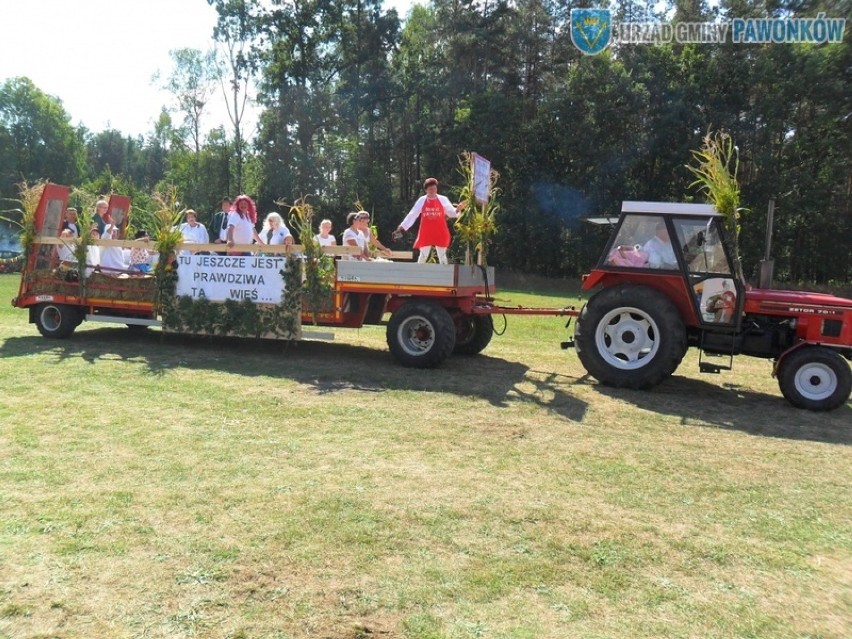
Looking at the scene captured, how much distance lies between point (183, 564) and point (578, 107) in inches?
1102

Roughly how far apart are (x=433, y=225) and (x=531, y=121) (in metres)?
22.7

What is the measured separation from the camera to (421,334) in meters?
8.48

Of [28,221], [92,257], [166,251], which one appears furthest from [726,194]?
[28,221]

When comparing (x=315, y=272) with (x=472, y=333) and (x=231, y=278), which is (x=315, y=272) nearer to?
(x=231, y=278)

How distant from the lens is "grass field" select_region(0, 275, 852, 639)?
2803 mm

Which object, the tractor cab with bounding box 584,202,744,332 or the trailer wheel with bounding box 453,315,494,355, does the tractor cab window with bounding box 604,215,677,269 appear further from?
the trailer wheel with bounding box 453,315,494,355

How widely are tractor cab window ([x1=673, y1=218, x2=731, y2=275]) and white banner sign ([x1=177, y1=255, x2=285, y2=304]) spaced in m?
5.07

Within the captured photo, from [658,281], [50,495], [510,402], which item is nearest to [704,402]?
[658,281]

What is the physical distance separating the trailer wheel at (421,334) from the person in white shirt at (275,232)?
2336 mm

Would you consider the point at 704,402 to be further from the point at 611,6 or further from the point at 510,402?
the point at 611,6

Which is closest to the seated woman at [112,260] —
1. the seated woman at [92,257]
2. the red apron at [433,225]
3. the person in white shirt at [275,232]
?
the seated woman at [92,257]

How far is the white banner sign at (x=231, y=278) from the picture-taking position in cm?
902

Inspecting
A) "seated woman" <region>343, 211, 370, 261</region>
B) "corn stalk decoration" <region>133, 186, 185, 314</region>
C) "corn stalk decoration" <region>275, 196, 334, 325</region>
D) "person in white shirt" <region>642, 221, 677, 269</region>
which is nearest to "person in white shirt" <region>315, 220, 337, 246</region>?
"seated woman" <region>343, 211, 370, 261</region>

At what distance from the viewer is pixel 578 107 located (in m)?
28.1
